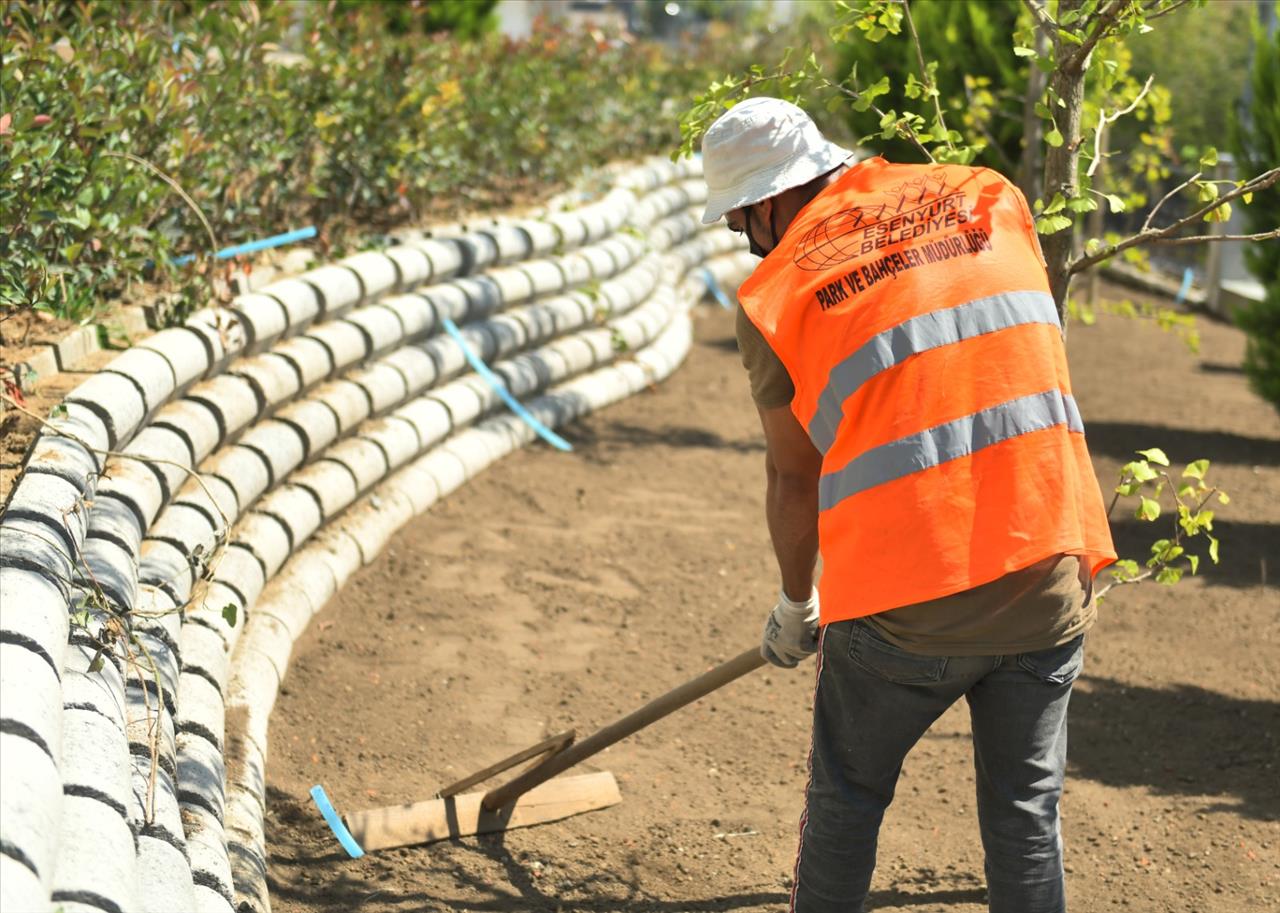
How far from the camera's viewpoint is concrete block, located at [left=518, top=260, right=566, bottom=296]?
7685 mm

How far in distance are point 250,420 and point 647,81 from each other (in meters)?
7.72

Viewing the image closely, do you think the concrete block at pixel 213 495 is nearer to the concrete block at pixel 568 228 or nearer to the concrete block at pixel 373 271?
the concrete block at pixel 373 271

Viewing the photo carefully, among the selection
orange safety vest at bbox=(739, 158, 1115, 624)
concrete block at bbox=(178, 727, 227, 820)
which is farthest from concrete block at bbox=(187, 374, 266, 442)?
orange safety vest at bbox=(739, 158, 1115, 624)

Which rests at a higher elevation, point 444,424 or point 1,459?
point 444,424

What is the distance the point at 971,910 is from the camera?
3.63 metres

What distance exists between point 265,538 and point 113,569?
155cm

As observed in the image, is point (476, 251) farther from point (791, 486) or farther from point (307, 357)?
point (791, 486)

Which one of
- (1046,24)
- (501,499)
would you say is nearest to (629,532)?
(501,499)

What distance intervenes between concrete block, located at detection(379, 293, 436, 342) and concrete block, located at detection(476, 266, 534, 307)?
2.42 ft

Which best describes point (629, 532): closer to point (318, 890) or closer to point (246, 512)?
point (246, 512)

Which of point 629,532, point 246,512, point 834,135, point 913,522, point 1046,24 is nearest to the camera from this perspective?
point 913,522

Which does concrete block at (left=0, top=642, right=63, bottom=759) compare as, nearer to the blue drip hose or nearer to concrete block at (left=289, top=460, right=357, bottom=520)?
concrete block at (left=289, top=460, right=357, bottom=520)

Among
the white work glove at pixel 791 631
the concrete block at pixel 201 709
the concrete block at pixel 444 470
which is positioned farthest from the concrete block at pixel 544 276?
the white work glove at pixel 791 631

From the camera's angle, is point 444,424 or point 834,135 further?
point 834,135
